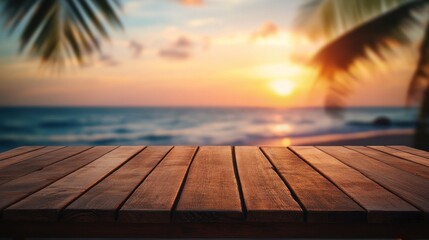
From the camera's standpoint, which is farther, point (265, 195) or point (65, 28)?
point (65, 28)

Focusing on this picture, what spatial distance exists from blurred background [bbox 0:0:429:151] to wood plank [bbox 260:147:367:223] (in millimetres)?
1638

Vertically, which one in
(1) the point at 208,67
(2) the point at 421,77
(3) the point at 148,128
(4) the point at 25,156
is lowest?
(3) the point at 148,128

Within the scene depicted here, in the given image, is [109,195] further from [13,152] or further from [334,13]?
[334,13]

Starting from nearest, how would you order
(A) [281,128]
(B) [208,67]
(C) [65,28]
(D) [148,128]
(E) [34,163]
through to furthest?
(E) [34,163]
(C) [65,28]
(A) [281,128]
(D) [148,128]
(B) [208,67]

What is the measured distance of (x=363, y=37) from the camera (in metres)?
4.76

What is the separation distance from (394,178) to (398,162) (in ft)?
1.39

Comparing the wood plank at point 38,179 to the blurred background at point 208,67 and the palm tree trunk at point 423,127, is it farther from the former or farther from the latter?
the palm tree trunk at point 423,127

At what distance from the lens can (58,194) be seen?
1.21 m

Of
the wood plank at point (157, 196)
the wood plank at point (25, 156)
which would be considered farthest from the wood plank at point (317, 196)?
the wood plank at point (25, 156)

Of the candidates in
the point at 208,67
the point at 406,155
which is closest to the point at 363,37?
the point at 406,155

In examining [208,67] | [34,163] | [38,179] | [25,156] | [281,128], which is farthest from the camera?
[208,67]

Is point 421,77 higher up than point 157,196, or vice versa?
point 421,77

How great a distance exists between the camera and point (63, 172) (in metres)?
1.57

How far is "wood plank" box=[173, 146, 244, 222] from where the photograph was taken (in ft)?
3.37
